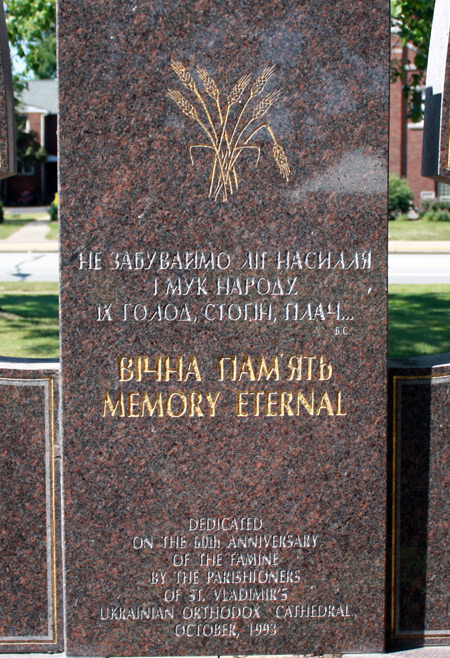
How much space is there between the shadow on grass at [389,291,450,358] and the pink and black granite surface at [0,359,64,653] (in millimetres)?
6284

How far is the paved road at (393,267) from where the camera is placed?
1727cm

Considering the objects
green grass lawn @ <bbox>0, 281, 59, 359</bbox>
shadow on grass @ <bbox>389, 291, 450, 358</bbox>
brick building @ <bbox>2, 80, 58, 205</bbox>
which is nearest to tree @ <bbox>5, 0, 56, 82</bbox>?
green grass lawn @ <bbox>0, 281, 59, 359</bbox>

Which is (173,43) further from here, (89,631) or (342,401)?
(89,631)

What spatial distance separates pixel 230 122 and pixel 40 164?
49844 millimetres

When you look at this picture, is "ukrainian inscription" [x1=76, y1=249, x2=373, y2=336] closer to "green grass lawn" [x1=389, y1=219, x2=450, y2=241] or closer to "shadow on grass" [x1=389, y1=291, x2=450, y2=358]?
"shadow on grass" [x1=389, y1=291, x2=450, y2=358]

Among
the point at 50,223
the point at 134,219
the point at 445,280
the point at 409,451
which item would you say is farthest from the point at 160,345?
the point at 50,223

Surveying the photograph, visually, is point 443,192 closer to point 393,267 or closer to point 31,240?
point 31,240

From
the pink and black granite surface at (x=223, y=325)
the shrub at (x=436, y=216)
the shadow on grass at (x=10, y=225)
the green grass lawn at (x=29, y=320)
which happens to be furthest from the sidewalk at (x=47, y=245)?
the pink and black granite surface at (x=223, y=325)

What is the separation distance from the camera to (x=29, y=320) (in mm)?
12367

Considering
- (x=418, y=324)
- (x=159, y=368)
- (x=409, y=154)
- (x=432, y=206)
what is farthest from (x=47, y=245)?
(x=159, y=368)

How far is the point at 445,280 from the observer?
1708 cm

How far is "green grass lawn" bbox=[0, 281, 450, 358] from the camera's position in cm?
1038

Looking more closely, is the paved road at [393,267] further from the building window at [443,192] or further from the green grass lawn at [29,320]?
the building window at [443,192]

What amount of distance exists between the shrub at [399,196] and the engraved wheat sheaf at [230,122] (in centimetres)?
3121
